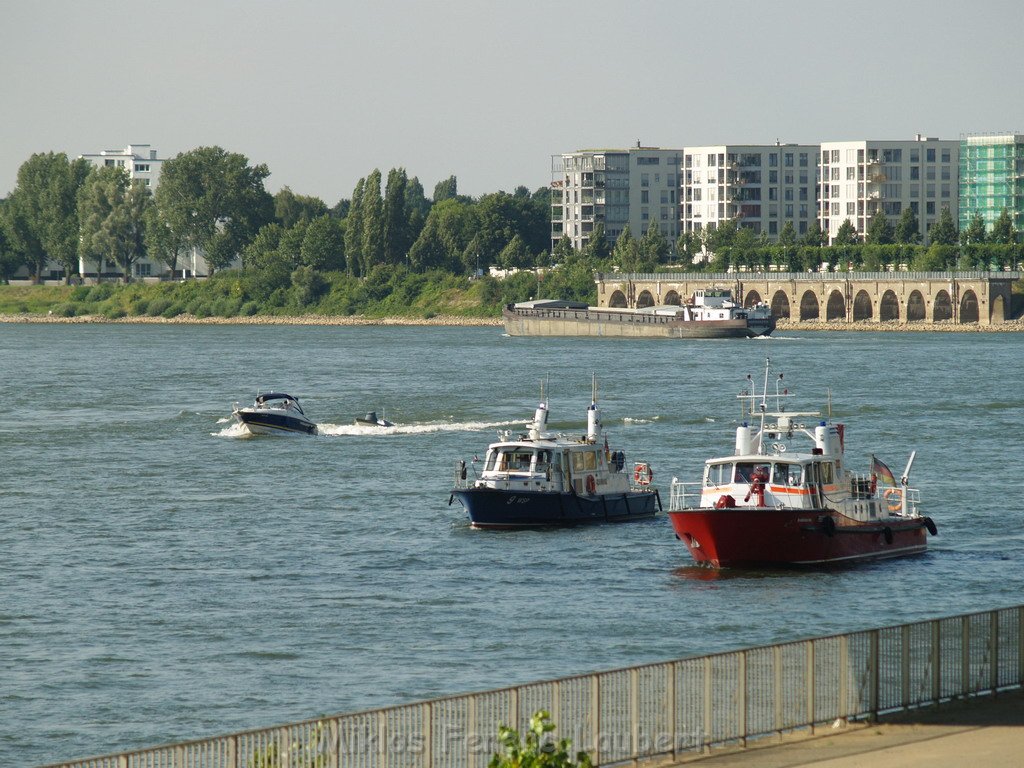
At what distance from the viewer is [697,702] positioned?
26031mm

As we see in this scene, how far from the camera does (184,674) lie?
37781 mm

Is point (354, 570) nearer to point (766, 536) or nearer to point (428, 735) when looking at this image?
point (766, 536)

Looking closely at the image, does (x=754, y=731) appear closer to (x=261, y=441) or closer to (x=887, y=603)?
(x=887, y=603)

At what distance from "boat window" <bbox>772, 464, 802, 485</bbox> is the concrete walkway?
78.1 feet

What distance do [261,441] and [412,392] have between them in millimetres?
31035

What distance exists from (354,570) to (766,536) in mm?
11882

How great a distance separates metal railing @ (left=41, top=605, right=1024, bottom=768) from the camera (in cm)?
2361

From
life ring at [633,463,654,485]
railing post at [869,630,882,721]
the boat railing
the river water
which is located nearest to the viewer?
railing post at [869,630,882,721]

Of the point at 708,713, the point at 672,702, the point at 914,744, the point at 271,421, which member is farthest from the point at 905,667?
the point at 271,421

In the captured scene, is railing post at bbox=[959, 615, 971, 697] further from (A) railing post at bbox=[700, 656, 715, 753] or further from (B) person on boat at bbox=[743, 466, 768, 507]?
(B) person on boat at bbox=[743, 466, 768, 507]

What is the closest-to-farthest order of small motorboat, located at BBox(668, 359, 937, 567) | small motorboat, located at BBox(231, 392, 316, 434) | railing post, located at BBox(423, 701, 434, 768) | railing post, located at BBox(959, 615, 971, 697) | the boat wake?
1. railing post, located at BBox(423, 701, 434, 768)
2. railing post, located at BBox(959, 615, 971, 697)
3. small motorboat, located at BBox(668, 359, 937, 567)
4. small motorboat, located at BBox(231, 392, 316, 434)
5. the boat wake

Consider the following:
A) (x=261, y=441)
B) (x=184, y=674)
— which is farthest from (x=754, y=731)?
(x=261, y=441)

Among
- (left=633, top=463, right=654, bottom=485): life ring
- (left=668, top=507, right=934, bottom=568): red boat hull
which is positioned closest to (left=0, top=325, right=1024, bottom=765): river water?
(left=668, top=507, right=934, bottom=568): red boat hull

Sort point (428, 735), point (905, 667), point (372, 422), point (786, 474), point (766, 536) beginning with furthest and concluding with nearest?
point (372, 422) → point (786, 474) → point (766, 536) → point (905, 667) → point (428, 735)
